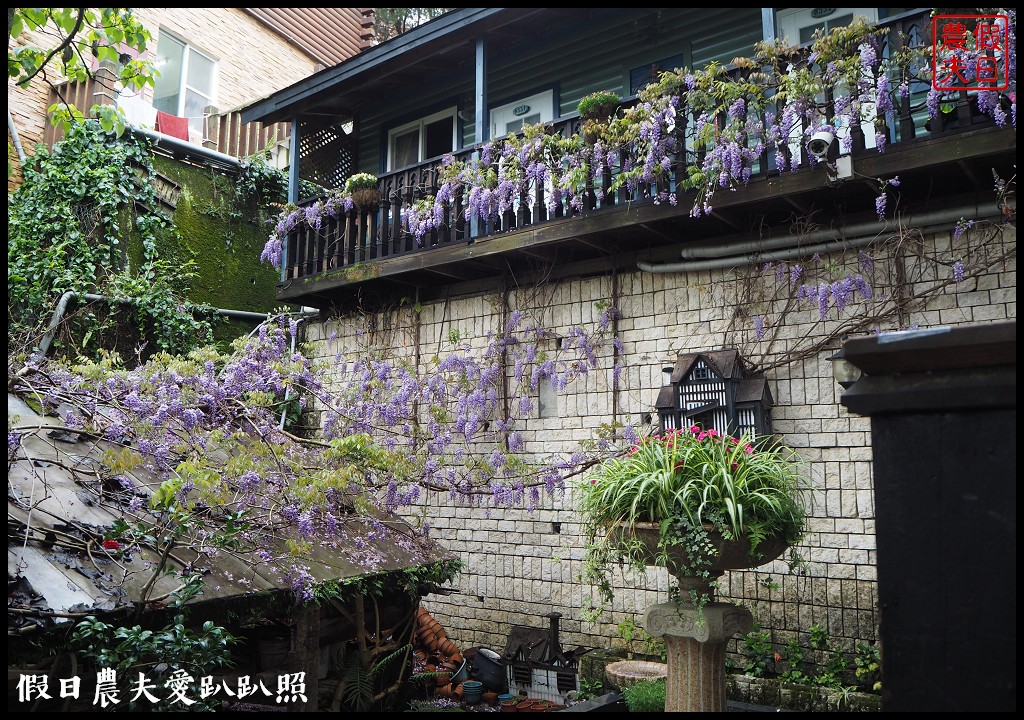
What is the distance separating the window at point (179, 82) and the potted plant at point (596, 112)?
7792 mm

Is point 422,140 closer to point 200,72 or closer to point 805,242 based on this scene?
point 200,72

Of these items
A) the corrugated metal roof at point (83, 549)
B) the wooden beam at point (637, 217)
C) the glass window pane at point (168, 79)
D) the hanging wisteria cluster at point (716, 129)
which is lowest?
the corrugated metal roof at point (83, 549)

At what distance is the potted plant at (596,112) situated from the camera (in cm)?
739

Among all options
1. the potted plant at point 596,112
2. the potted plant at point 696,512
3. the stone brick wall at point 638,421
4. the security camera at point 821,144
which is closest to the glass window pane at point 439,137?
the stone brick wall at point 638,421

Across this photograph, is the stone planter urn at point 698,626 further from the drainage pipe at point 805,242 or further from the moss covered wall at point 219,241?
the moss covered wall at point 219,241

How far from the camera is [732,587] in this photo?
22.5ft

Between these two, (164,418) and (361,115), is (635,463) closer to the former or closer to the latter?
(164,418)

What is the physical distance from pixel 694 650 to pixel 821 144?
165 inches

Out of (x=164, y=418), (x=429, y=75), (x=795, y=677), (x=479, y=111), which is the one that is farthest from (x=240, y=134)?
(x=795, y=677)

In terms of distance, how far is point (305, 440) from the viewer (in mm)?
7055

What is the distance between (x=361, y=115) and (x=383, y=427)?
5.53m

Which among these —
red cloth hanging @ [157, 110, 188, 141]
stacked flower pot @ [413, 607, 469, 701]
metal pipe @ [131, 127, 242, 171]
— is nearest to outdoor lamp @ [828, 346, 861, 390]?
stacked flower pot @ [413, 607, 469, 701]

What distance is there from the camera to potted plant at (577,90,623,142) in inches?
291

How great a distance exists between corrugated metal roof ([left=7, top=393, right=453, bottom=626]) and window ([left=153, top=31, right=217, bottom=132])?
854 centimetres
